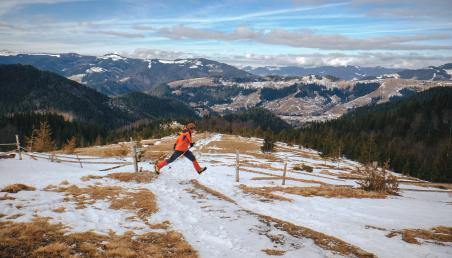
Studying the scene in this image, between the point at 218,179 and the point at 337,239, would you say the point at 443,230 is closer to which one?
the point at 337,239

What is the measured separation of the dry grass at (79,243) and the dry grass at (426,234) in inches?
363

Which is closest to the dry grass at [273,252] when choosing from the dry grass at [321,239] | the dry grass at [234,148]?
the dry grass at [321,239]

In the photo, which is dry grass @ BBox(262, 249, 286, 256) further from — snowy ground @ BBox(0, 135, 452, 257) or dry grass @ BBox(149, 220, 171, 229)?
dry grass @ BBox(149, 220, 171, 229)

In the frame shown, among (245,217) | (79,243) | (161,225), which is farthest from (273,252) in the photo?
(79,243)

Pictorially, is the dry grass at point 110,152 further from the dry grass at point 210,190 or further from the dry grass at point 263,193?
the dry grass at point 263,193

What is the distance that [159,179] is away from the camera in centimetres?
2819

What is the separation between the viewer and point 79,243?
38.9 ft

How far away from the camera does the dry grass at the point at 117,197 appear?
1792 centimetres

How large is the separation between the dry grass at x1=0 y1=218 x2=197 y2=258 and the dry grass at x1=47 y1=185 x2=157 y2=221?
3.25m

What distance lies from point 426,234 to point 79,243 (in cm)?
1476

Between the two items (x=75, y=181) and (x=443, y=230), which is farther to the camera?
(x=75, y=181)

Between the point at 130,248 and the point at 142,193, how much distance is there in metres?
10.4

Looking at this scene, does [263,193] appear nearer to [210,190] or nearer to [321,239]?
[210,190]

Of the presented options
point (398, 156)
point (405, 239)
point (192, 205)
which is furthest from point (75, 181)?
point (398, 156)
